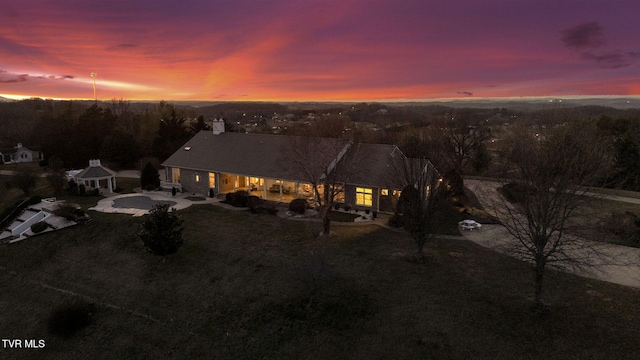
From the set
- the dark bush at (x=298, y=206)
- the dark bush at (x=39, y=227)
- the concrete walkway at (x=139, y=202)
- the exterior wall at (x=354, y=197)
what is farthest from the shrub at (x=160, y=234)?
the exterior wall at (x=354, y=197)

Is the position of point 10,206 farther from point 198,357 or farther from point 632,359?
point 632,359

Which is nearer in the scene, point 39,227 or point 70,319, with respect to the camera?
point 70,319

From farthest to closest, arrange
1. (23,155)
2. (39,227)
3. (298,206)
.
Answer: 1. (23,155)
2. (298,206)
3. (39,227)

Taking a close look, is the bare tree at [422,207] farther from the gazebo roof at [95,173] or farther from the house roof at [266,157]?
the gazebo roof at [95,173]

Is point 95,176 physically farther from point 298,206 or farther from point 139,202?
point 298,206

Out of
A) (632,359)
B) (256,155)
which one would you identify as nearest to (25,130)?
(256,155)

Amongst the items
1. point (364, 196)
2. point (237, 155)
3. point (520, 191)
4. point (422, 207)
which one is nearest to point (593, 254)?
point (520, 191)

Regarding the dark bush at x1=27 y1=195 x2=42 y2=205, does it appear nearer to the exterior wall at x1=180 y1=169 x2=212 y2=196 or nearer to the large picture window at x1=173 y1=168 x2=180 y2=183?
the large picture window at x1=173 y1=168 x2=180 y2=183
